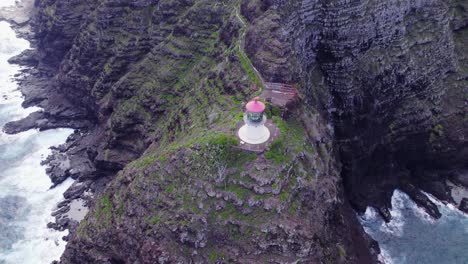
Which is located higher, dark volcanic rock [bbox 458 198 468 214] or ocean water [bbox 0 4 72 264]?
dark volcanic rock [bbox 458 198 468 214]

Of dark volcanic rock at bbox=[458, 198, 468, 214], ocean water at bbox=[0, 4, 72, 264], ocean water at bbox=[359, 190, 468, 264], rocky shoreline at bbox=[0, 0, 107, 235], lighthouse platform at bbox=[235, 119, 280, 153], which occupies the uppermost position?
lighthouse platform at bbox=[235, 119, 280, 153]

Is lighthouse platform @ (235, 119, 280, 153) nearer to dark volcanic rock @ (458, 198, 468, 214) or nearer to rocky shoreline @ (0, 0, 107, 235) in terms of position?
rocky shoreline @ (0, 0, 107, 235)

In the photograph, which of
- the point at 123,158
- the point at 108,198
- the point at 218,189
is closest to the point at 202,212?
the point at 218,189

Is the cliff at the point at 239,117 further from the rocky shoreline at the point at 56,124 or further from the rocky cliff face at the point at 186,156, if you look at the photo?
the rocky shoreline at the point at 56,124

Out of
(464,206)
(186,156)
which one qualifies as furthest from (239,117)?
(464,206)

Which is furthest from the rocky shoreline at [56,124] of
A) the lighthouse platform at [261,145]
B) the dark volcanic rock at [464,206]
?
the dark volcanic rock at [464,206]

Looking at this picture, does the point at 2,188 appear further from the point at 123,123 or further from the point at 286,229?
the point at 286,229

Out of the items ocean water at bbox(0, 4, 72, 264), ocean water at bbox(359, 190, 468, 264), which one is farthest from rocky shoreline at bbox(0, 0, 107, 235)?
ocean water at bbox(359, 190, 468, 264)
